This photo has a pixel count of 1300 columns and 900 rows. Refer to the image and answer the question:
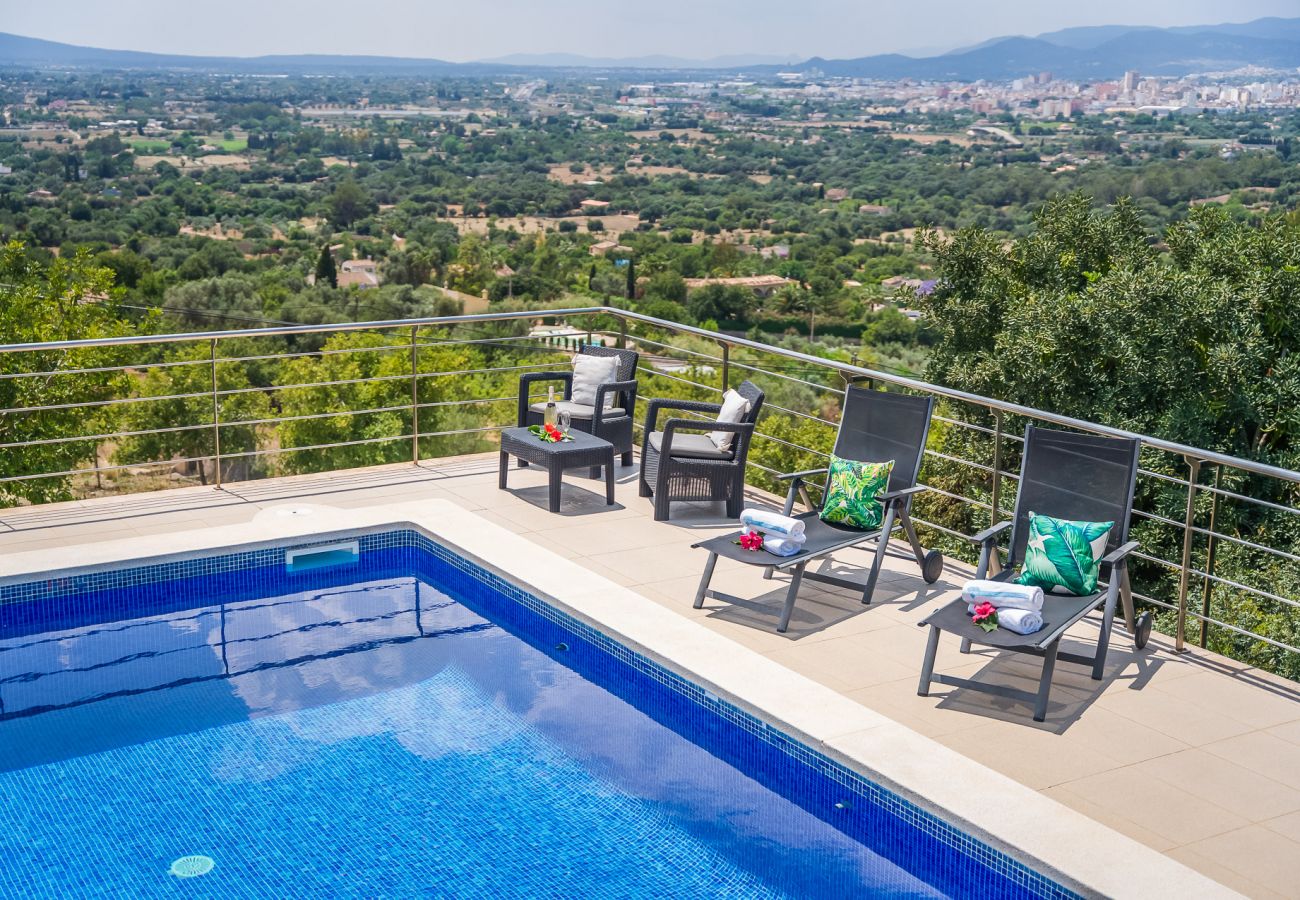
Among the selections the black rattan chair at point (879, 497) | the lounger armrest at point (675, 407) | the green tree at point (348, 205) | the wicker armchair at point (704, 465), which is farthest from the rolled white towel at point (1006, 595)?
the green tree at point (348, 205)

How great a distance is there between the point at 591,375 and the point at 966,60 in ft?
367

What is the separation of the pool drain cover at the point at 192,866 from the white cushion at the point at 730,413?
3.64 metres

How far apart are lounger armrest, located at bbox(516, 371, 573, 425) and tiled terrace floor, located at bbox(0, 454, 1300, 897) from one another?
48 cm

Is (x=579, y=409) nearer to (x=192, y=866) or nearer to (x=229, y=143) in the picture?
(x=192, y=866)

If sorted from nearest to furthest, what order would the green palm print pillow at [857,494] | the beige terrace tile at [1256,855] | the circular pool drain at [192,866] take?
the beige terrace tile at [1256,855] < the circular pool drain at [192,866] < the green palm print pillow at [857,494]

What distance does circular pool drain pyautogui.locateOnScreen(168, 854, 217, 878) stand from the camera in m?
3.66

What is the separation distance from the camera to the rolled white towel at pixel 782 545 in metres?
5.27

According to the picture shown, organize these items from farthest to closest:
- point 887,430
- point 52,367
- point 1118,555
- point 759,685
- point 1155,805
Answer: point 52,367, point 887,430, point 1118,555, point 759,685, point 1155,805

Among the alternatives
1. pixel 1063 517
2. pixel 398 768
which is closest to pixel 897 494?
pixel 1063 517

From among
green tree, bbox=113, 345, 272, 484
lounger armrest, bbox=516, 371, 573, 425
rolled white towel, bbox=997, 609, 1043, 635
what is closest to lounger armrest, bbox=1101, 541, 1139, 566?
rolled white towel, bbox=997, 609, 1043, 635

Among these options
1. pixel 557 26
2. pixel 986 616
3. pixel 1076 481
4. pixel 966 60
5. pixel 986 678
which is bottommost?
pixel 986 678

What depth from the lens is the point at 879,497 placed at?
5496mm

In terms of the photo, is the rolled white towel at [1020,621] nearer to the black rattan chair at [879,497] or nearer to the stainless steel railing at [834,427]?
the stainless steel railing at [834,427]

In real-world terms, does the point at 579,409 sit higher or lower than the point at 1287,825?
higher
